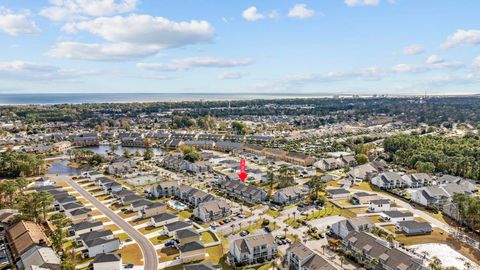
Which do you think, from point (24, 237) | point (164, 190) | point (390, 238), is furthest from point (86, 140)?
point (390, 238)

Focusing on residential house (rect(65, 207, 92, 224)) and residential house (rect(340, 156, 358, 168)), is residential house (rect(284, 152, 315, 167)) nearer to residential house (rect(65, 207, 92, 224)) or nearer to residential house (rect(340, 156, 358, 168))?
residential house (rect(340, 156, 358, 168))

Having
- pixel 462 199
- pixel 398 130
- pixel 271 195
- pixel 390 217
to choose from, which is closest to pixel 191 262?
pixel 271 195

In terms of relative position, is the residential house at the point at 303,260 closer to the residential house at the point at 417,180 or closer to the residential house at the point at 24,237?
the residential house at the point at 24,237

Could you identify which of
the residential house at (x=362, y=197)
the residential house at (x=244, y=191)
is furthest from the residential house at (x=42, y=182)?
the residential house at (x=362, y=197)

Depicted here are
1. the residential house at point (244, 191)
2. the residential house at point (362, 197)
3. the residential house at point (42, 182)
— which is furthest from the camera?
the residential house at point (42, 182)

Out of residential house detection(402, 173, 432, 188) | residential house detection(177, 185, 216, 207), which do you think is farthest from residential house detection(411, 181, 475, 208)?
residential house detection(177, 185, 216, 207)

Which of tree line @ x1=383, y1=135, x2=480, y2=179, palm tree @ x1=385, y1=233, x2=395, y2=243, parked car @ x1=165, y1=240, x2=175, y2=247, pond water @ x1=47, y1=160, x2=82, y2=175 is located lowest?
parked car @ x1=165, y1=240, x2=175, y2=247

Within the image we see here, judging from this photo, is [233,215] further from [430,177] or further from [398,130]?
[398,130]
